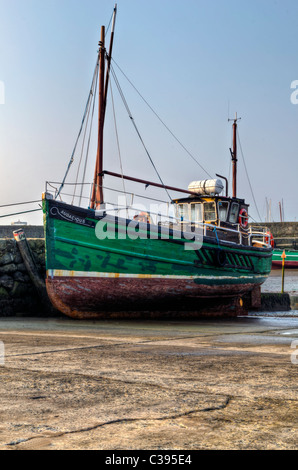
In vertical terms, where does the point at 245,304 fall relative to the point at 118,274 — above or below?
below

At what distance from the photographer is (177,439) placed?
203 centimetres

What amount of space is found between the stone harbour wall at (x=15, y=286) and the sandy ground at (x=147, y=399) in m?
7.60

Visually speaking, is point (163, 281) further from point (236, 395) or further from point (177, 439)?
point (177, 439)

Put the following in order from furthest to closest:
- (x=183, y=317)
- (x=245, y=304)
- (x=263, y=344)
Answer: (x=245, y=304)
(x=183, y=317)
(x=263, y=344)

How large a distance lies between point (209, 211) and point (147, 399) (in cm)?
1238

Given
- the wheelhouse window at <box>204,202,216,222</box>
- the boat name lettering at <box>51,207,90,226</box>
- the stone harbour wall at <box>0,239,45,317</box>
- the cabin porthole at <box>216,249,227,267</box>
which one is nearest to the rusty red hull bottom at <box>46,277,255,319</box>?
the cabin porthole at <box>216,249,227,267</box>

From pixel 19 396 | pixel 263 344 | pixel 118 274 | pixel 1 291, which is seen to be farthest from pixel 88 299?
pixel 19 396

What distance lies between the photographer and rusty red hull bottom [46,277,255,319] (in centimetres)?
1056

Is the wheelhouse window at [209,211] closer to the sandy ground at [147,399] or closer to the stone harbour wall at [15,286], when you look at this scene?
the stone harbour wall at [15,286]

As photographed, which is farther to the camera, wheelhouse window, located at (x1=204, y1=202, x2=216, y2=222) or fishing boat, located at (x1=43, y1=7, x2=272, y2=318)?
wheelhouse window, located at (x1=204, y1=202, x2=216, y2=222)

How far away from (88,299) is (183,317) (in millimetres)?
2617

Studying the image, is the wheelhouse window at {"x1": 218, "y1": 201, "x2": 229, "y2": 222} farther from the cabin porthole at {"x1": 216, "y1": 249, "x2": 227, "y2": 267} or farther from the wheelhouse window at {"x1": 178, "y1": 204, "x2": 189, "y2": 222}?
the cabin porthole at {"x1": 216, "y1": 249, "x2": 227, "y2": 267}

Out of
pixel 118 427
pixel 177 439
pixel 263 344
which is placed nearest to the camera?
pixel 177 439

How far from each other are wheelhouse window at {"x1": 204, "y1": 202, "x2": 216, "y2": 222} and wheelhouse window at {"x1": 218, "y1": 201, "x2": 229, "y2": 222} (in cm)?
17
